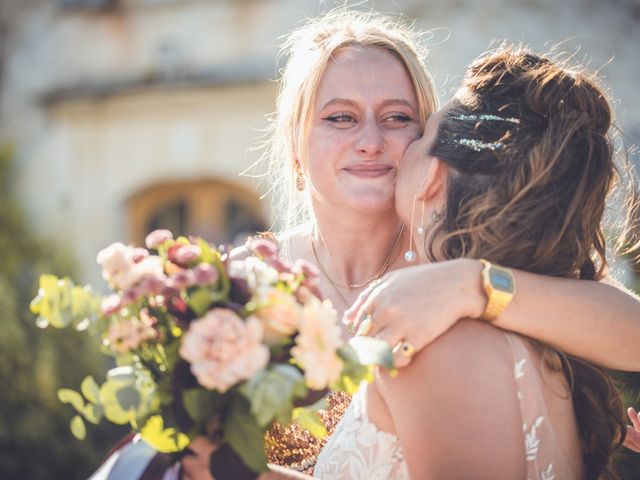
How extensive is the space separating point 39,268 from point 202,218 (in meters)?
1.82

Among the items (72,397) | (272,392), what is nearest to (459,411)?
(272,392)

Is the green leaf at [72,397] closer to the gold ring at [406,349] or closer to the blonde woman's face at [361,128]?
the gold ring at [406,349]

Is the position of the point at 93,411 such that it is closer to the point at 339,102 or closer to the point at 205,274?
the point at 205,274

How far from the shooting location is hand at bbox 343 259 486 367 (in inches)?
84.4

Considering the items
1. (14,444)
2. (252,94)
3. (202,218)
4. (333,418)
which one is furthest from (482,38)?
(333,418)

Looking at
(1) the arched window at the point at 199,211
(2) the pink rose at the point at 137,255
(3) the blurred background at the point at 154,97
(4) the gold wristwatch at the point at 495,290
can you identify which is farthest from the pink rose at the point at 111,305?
(1) the arched window at the point at 199,211

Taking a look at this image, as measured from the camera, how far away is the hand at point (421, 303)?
2.14 metres

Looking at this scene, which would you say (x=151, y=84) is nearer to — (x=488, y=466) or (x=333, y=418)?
(x=333, y=418)

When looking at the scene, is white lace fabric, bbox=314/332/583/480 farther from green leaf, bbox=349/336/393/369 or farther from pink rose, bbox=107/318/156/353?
pink rose, bbox=107/318/156/353

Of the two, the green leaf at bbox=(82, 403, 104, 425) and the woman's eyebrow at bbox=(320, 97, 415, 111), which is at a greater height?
the woman's eyebrow at bbox=(320, 97, 415, 111)

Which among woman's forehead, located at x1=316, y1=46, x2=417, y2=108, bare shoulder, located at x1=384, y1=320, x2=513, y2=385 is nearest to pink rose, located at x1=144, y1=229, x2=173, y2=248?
bare shoulder, located at x1=384, y1=320, x2=513, y2=385

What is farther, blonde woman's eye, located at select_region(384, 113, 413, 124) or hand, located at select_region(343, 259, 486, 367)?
blonde woman's eye, located at select_region(384, 113, 413, 124)

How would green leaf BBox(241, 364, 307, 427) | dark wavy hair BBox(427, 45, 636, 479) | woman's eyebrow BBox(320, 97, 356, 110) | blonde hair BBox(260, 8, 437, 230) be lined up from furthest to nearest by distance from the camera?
blonde hair BBox(260, 8, 437, 230) → woman's eyebrow BBox(320, 97, 356, 110) → dark wavy hair BBox(427, 45, 636, 479) → green leaf BBox(241, 364, 307, 427)

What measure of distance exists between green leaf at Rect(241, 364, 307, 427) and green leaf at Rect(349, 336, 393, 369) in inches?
6.7
